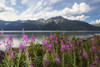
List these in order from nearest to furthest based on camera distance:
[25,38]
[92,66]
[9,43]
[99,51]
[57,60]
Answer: [25,38] < [92,66] < [9,43] < [57,60] < [99,51]

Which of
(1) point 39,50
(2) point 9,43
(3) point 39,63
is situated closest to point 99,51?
(3) point 39,63

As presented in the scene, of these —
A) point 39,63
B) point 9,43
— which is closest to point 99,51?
point 39,63

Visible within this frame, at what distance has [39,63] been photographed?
4523 mm

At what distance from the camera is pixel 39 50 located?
707 cm

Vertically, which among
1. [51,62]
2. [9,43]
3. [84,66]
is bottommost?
[84,66]

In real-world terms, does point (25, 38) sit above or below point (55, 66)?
above

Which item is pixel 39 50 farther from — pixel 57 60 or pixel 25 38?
pixel 25 38

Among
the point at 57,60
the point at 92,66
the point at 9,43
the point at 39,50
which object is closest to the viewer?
the point at 92,66

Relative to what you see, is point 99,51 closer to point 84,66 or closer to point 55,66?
point 84,66

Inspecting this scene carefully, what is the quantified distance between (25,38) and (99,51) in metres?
4.07

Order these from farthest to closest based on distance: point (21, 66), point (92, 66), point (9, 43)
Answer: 1. point (21, 66)
2. point (9, 43)
3. point (92, 66)

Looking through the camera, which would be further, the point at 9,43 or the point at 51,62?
the point at 51,62

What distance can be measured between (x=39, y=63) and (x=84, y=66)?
7.02 ft

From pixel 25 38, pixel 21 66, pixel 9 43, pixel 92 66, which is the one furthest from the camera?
pixel 21 66
